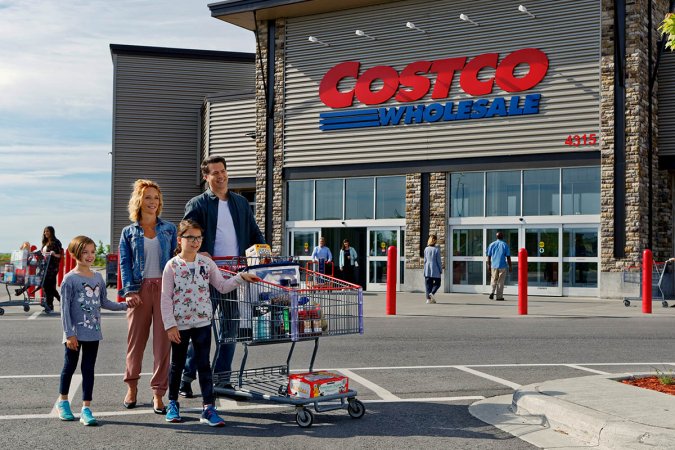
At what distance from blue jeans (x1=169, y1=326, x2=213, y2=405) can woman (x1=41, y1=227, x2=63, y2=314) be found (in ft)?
40.1

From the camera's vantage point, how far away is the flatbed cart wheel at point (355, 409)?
7.36 m

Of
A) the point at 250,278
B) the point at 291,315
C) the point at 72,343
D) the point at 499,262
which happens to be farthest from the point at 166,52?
the point at 291,315

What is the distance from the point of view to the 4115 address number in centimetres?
2439

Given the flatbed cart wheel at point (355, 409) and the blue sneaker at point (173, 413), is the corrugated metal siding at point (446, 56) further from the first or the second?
the blue sneaker at point (173, 413)

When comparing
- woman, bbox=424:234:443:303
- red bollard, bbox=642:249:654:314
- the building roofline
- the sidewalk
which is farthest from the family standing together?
the building roofline

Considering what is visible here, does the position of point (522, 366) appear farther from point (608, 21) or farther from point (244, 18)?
point (244, 18)

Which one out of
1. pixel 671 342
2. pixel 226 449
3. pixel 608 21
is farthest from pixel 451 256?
pixel 226 449

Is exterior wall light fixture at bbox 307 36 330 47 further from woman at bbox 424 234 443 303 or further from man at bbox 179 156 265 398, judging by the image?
man at bbox 179 156 265 398

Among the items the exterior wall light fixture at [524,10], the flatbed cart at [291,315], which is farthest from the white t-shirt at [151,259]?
the exterior wall light fixture at [524,10]

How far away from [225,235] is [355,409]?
2.04 meters

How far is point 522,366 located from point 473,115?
55.7ft

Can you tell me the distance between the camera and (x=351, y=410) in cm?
735

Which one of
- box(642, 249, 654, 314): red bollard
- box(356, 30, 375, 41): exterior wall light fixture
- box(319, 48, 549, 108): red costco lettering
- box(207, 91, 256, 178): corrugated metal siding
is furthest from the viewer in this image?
box(207, 91, 256, 178): corrugated metal siding

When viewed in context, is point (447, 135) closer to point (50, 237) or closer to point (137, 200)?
point (50, 237)
